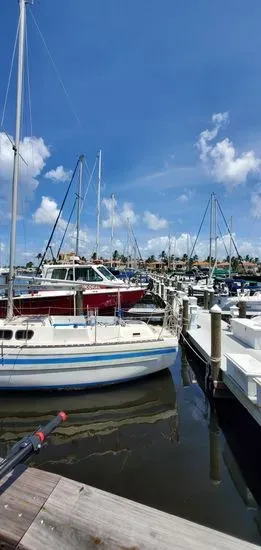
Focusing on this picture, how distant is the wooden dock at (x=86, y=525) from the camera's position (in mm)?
1867

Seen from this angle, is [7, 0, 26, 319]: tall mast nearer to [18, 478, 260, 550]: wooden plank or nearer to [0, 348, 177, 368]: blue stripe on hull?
[0, 348, 177, 368]: blue stripe on hull

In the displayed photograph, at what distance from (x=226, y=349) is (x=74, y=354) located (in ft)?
15.2

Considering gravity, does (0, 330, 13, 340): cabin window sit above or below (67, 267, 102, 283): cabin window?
below

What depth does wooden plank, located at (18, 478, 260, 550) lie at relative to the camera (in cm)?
186

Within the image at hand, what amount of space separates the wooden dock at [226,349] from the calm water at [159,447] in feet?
2.54

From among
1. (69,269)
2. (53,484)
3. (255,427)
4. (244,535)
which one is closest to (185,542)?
(53,484)

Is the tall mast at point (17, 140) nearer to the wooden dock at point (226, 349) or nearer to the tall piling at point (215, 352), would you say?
the tall piling at point (215, 352)

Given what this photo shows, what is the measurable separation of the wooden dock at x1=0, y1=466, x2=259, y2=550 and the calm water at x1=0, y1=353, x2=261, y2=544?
2.92 m

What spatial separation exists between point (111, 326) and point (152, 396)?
2232 mm

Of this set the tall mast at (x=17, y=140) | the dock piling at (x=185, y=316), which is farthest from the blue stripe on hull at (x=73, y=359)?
the dock piling at (x=185, y=316)

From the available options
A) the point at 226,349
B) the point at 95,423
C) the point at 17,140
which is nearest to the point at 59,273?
the point at 17,140

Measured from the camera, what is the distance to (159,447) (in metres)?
6.18

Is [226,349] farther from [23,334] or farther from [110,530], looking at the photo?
[110,530]

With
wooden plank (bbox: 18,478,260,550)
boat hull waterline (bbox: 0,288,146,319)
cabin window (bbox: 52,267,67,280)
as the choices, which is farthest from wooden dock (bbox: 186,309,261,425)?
cabin window (bbox: 52,267,67,280)
